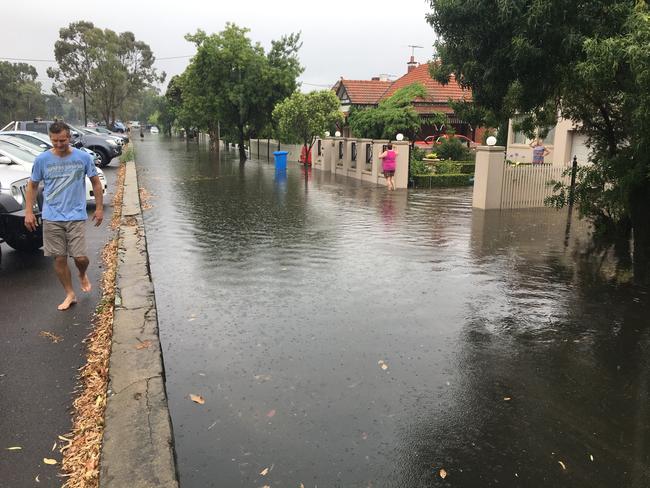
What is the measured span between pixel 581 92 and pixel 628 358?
3.64m

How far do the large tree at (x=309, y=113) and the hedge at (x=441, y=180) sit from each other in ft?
20.9

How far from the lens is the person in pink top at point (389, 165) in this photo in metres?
17.3

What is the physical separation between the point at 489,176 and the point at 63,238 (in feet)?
32.4

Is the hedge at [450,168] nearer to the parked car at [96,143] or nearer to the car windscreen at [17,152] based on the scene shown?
the car windscreen at [17,152]

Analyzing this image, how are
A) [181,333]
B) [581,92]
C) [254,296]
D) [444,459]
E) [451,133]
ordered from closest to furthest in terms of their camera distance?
[444,459] → [181,333] → [254,296] → [581,92] → [451,133]

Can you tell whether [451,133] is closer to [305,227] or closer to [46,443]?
[305,227]

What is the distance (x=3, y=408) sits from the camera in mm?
3865

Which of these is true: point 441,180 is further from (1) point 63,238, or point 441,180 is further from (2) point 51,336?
(2) point 51,336

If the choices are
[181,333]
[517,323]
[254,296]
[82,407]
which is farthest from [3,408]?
[517,323]

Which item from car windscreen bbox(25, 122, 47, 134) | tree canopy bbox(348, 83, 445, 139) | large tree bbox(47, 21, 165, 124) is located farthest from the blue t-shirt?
large tree bbox(47, 21, 165, 124)

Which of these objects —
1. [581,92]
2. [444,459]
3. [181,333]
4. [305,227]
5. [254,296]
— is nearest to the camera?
[444,459]

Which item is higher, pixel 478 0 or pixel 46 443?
pixel 478 0

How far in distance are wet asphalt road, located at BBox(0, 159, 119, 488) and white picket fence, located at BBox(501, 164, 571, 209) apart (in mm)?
9496

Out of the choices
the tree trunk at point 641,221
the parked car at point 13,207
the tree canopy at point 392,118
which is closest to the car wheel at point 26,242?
A: the parked car at point 13,207
